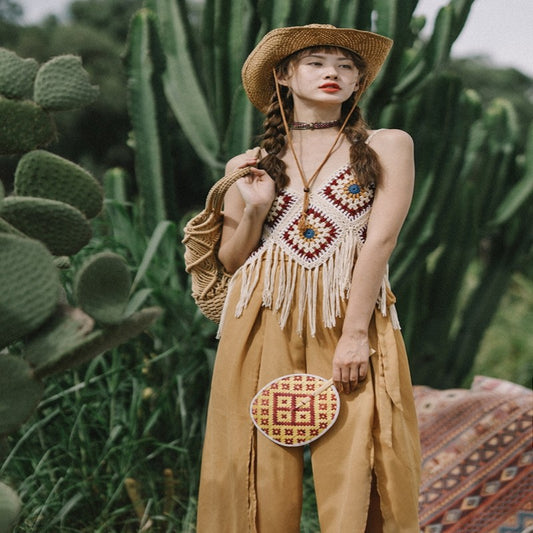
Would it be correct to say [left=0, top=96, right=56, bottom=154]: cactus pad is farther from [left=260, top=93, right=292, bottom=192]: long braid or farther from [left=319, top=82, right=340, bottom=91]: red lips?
[left=319, top=82, right=340, bottom=91]: red lips

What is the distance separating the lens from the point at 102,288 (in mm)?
1622

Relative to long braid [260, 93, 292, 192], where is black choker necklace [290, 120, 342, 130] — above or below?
above

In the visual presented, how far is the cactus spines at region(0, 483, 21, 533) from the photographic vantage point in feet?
5.02

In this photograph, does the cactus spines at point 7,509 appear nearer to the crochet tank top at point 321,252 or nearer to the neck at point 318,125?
the crochet tank top at point 321,252

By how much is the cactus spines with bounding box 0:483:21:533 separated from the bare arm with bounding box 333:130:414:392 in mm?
927

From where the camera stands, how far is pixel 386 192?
217cm

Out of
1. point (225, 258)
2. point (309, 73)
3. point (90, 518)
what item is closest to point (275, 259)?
point (225, 258)

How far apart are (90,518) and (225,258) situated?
141 centimetres

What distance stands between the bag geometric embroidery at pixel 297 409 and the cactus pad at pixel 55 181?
726 millimetres

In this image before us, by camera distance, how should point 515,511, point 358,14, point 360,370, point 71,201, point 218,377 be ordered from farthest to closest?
point 358,14, point 515,511, point 218,377, point 360,370, point 71,201

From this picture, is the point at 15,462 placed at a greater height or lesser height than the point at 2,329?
lesser

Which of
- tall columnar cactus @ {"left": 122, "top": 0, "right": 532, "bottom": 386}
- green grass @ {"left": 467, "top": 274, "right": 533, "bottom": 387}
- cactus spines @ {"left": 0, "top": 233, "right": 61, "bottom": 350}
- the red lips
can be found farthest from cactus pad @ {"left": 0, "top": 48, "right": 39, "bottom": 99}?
green grass @ {"left": 467, "top": 274, "right": 533, "bottom": 387}

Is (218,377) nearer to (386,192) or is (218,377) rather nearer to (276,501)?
(276,501)

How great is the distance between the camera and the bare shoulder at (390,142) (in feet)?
7.21
